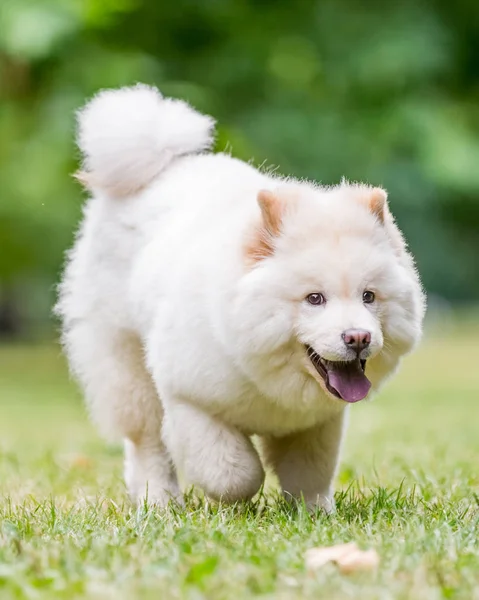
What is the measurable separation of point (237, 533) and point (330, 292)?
803mm

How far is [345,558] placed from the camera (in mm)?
2789

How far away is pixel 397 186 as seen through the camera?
573 inches

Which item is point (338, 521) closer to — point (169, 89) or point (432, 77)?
point (169, 89)

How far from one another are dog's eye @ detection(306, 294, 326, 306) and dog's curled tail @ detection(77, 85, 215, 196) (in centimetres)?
145

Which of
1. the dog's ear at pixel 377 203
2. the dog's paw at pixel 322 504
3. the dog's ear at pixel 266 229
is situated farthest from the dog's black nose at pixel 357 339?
the dog's paw at pixel 322 504

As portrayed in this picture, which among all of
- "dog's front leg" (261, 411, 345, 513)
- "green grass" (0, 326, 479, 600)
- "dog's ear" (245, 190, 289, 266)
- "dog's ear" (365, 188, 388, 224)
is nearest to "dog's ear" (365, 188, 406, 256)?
"dog's ear" (365, 188, 388, 224)

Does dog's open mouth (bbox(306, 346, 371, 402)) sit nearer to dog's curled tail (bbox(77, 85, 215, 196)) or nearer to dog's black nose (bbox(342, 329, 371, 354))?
dog's black nose (bbox(342, 329, 371, 354))

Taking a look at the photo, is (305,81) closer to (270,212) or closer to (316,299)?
(270,212)

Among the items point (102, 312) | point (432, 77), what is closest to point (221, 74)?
point (432, 77)

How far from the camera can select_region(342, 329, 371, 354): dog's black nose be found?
3.39m

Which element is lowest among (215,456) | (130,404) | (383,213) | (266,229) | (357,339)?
(215,456)

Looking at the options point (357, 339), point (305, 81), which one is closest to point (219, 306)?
point (357, 339)

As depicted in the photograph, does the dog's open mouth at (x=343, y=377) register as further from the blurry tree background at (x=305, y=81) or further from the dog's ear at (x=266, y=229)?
the blurry tree background at (x=305, y=81)

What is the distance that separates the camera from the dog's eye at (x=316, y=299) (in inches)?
138
